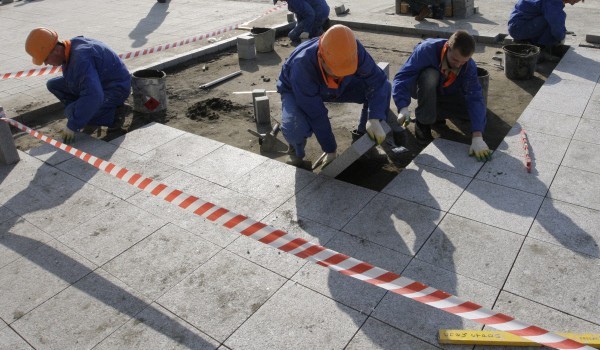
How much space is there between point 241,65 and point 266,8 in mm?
5485

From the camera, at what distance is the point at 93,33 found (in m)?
11.8

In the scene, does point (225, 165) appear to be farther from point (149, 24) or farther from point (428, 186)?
point (149, 24)

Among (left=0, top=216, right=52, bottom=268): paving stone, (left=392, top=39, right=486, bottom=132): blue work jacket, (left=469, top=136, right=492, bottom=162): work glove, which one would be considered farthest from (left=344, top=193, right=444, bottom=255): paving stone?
(left=0, top=216, right=52, bottom=268): paving stone

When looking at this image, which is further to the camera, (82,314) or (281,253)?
(281,253)

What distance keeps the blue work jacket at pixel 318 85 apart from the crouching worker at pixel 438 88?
1.96 feet

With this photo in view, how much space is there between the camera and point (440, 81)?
5492mm

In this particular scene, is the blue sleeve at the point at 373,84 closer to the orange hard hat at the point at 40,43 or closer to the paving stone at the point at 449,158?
the paving stone at the point at 449,158

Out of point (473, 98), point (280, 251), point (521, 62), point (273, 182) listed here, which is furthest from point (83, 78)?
point (521, 62)

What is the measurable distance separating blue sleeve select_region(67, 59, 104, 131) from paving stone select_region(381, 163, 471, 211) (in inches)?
136

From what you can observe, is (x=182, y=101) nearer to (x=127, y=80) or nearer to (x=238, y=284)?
(x=127, y=80)

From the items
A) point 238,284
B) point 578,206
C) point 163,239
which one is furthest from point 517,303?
point 163,239

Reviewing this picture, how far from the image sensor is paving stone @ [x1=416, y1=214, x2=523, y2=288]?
357 cm

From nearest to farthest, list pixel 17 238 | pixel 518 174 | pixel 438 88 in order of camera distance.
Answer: pixel 17 238 → pixel 518 174 → pixel 438 88

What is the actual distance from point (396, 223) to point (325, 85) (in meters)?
1.53
